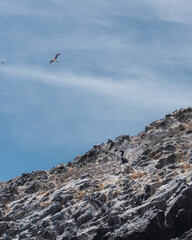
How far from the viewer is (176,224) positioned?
55281mm

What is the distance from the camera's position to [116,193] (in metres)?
66.8

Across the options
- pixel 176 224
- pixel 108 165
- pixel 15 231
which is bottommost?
pixel 176 224

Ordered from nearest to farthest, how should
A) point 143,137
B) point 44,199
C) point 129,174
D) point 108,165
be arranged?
point 129,174, point 44,199, point 108,165, point 143,137

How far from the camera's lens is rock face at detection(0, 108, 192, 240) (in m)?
56.5

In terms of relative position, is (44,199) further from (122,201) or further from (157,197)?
(157,197)

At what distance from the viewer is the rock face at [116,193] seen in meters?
56.5

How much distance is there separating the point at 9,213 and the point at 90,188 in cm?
1138

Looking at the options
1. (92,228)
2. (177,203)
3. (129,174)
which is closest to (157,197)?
(177,203)

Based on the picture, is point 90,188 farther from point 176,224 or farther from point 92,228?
point 176,224

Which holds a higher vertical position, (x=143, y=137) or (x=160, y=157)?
(x=143, y=137)

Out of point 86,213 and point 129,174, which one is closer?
point 86,213

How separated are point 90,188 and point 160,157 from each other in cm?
931

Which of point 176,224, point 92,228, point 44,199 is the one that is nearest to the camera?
point 176,224

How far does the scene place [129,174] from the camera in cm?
7069
